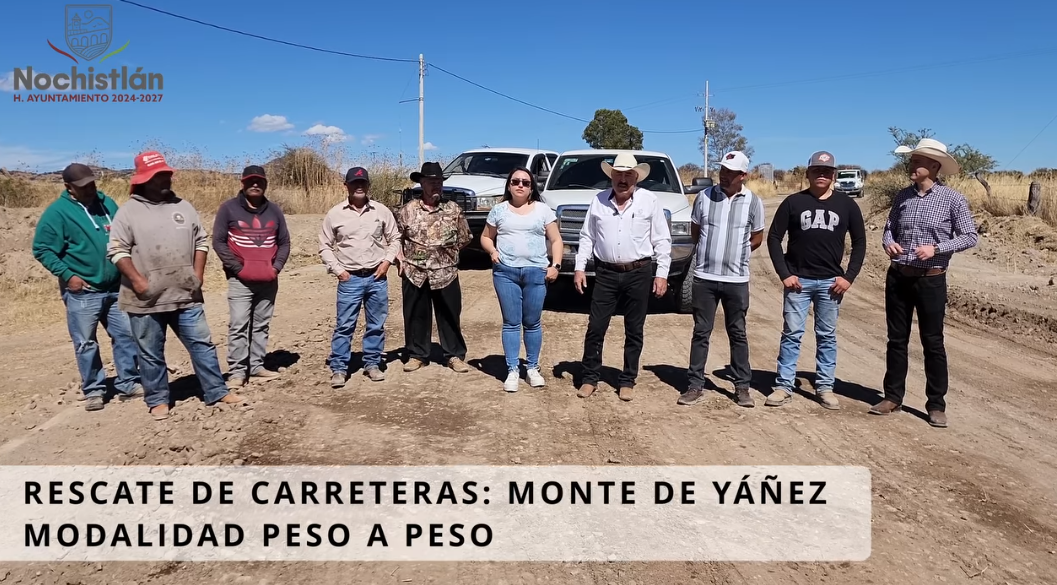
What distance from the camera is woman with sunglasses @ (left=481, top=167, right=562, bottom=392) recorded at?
18.7 ft

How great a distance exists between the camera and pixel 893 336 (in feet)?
17.9

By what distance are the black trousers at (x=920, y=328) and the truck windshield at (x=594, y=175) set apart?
15.4 ft

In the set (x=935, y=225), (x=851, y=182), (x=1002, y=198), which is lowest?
(x=935, y=225)

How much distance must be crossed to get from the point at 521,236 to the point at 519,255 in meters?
0.15

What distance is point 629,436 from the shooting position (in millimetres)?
4918

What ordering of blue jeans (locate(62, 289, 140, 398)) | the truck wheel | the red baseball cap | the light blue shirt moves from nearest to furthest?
the red baseball cap → blue jeans (locate(62, 289, 140, 398)) → the light blue shirt → the truck wheel

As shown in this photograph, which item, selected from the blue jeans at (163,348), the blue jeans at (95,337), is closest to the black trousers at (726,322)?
the blue jeans at (163,348)

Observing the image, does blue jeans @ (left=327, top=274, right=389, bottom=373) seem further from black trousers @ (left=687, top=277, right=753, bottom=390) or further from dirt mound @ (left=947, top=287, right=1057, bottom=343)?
dirt mound @ (left=947, top=287, right=1057, bottom=343)

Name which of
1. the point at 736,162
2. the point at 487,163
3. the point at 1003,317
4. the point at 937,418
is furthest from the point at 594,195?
the point at 1003,317

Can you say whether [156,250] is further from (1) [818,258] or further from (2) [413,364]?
(1) [818,258]

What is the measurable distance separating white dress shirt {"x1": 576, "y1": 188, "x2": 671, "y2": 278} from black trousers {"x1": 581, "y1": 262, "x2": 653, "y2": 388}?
0.42 ft

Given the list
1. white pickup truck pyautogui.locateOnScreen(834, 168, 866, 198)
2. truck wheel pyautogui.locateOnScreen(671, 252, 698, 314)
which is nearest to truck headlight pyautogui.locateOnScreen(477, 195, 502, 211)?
truck wheel pyautogui.locateOnScreen(671, 252, 698, 314)

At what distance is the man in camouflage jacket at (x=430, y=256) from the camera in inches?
246

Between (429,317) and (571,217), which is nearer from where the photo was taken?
(429,317)
